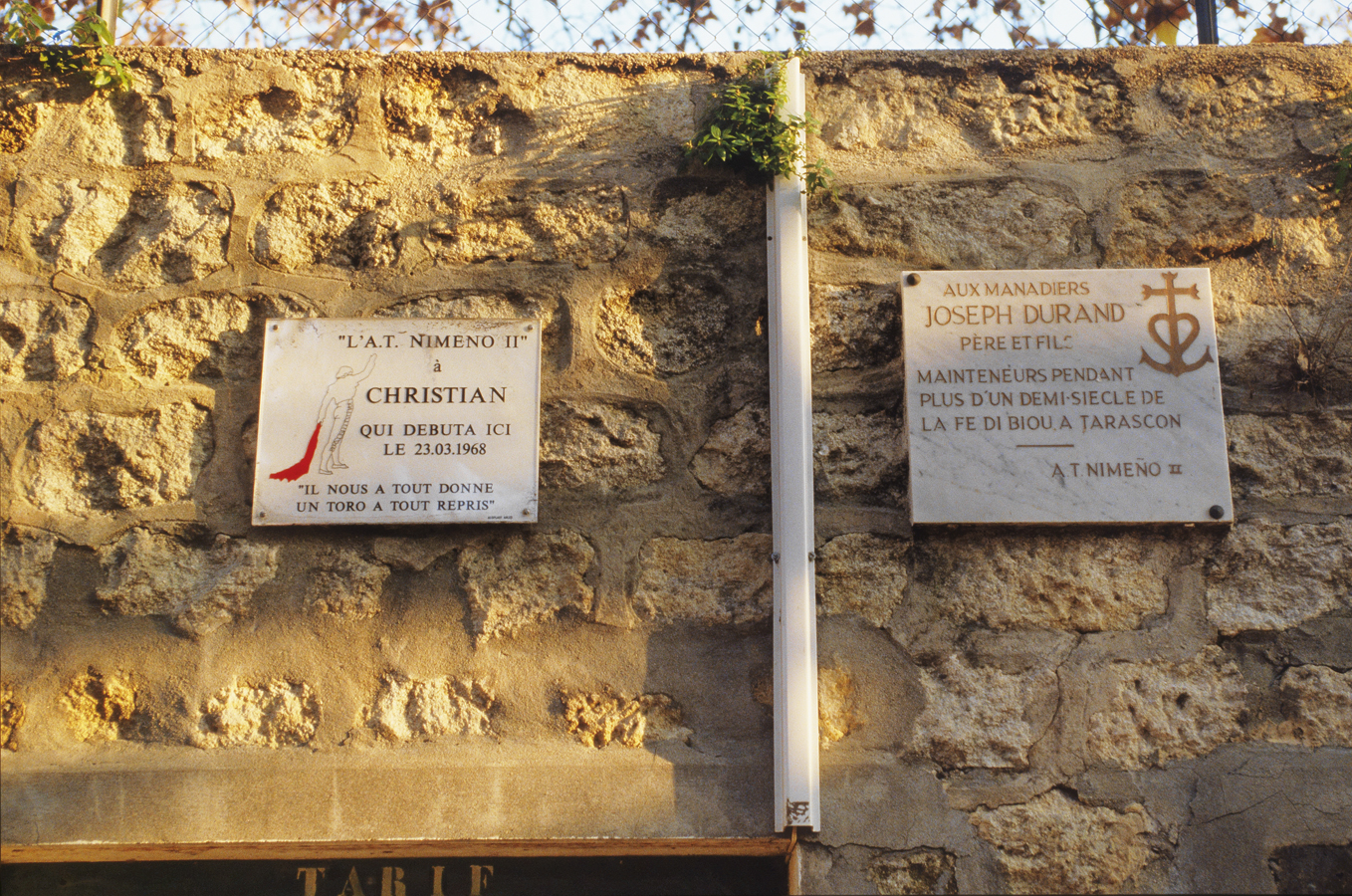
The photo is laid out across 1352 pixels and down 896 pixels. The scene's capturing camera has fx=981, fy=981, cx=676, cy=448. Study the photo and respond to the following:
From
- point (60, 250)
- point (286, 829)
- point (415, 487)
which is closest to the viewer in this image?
point (286, 829)

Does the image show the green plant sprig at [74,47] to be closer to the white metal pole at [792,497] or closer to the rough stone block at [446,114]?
the rough stone block at [446,114]

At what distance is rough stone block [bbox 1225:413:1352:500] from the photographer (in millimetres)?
1979

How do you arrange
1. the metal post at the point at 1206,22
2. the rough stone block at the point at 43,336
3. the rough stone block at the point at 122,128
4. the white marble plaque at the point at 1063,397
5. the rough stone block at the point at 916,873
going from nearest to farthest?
the rough stone block at the point at 916,873 < the white marble plaque at the point at 1063,397 < the rough stone block at the point at 43,336 < the rough stone block at the point at 122,128 < the metal post at the point at 1206,22

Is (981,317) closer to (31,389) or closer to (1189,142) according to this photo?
(1189,142)

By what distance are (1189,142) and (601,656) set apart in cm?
170

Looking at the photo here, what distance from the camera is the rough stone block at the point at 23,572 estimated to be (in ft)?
6.30

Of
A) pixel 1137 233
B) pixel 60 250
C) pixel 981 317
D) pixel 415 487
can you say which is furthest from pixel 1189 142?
pixel 60 250

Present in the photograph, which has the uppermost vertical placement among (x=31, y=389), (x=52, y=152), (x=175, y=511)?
(x=52, y=152)

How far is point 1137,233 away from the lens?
6.97ft

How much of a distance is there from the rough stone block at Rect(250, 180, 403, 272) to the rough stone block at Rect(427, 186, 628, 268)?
4.5 inches

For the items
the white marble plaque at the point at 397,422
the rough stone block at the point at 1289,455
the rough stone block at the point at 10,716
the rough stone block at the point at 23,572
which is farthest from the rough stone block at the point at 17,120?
the rough stone block at the point at 1289,455

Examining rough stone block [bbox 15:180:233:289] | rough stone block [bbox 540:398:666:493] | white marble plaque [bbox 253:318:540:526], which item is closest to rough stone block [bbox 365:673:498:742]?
white marble plaque [bbox 253:318:540:526]

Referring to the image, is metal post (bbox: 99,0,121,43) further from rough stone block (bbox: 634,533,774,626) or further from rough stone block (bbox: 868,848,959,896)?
rough stone block (bbox: 868,848,959,896)

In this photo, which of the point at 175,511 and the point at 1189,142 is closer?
the point at 175,511
